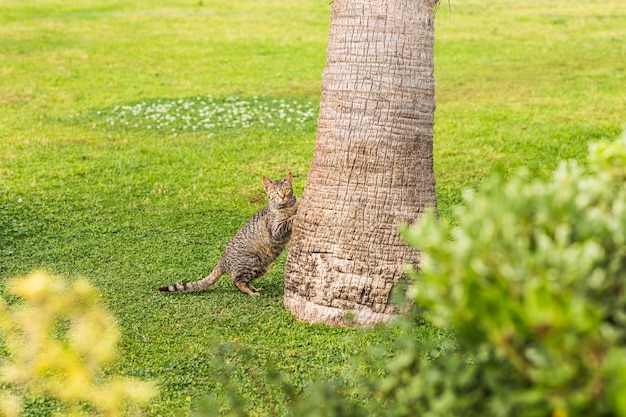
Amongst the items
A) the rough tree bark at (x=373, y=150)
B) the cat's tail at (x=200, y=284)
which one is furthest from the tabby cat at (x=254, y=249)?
the rough tree bark at (x=373, y=150)

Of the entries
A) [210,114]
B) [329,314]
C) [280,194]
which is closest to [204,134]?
[210,114]

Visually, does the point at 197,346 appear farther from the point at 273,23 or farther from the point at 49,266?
the point at 273,23

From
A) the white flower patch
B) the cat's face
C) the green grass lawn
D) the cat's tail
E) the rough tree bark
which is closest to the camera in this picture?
the rough tree bark

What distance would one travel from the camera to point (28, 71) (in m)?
21.3

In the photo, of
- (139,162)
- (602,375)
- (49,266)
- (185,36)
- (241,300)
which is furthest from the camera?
(185,36)

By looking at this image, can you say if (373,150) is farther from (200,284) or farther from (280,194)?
(200,284)

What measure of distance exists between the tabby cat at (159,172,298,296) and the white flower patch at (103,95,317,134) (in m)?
7.56

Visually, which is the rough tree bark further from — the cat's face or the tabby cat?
the cat's face

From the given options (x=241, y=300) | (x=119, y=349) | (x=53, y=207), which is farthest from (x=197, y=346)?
(x=53, y=207)

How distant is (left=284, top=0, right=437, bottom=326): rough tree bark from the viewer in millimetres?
6727

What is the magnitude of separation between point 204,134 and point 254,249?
24.6 feet

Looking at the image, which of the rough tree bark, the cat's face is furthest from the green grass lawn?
the cat's face

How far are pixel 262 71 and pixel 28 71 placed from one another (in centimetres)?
554

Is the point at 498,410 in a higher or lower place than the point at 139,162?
higher
